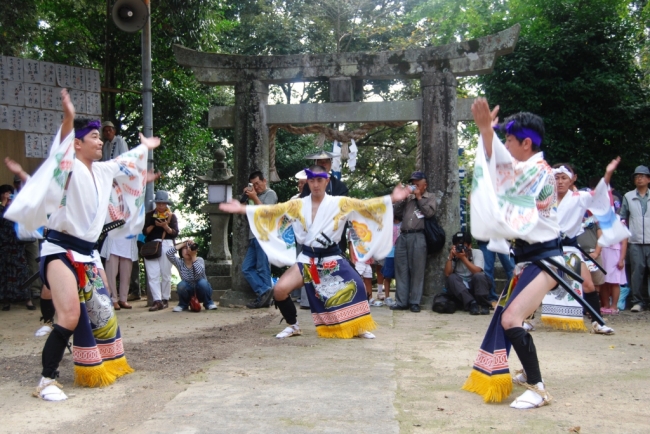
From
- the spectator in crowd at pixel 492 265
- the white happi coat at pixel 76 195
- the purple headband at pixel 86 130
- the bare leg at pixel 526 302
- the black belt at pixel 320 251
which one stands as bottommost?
the spectator in crowd at pixel 492 265

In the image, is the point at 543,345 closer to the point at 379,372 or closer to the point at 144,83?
the point at 379,372

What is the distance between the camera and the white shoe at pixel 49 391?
4684mm

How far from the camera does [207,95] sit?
56.5ft

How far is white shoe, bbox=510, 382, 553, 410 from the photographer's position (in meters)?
4.41

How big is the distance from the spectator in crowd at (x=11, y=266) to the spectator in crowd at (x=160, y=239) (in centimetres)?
201

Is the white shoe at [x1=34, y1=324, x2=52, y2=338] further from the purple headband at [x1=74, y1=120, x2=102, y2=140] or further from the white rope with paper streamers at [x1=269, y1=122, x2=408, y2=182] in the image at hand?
the white rope with paper streamers at [x1=269, y1=122, x2=408, y2=182]

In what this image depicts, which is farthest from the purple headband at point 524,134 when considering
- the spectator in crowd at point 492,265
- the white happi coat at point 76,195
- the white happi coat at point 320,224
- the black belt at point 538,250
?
the spectator in crowd at point 492,265

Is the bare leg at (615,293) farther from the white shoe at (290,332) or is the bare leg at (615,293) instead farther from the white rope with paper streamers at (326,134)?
the white shoe at (290,332)

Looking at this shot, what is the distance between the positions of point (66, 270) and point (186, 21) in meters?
9.67

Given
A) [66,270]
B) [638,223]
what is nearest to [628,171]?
[638,223]

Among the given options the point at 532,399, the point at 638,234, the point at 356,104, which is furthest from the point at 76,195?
the point at 638,234

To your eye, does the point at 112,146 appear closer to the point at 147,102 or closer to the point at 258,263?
the point at 147,102

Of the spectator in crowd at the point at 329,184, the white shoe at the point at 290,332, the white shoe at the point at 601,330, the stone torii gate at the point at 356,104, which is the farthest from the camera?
the stone torii gate at the point at 356,104

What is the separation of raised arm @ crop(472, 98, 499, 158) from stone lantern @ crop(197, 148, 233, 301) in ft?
23.5
